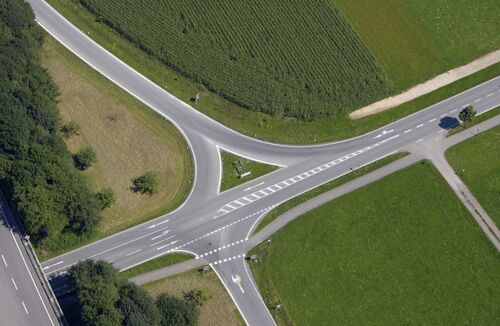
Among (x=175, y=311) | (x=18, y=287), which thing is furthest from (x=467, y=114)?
(x=18, y=287)

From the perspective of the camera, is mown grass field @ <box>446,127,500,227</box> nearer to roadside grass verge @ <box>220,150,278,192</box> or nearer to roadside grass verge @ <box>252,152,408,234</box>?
roadside grass verge @ <box>252,152,408,234</box>

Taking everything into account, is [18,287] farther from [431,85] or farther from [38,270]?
[431,85]

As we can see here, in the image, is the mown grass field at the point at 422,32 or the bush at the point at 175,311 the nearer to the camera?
the bush at the point at 175,311

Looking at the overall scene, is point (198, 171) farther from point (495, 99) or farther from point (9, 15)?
point (495, 99)

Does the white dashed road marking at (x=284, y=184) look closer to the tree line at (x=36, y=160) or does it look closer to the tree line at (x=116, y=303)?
the tree line at (x=116, y=303)

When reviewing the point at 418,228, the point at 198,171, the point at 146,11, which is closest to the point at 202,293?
the point at 198,171

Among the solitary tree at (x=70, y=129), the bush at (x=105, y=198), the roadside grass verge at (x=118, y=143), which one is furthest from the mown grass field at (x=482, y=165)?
the solitary tree at (x=70, y=129)
